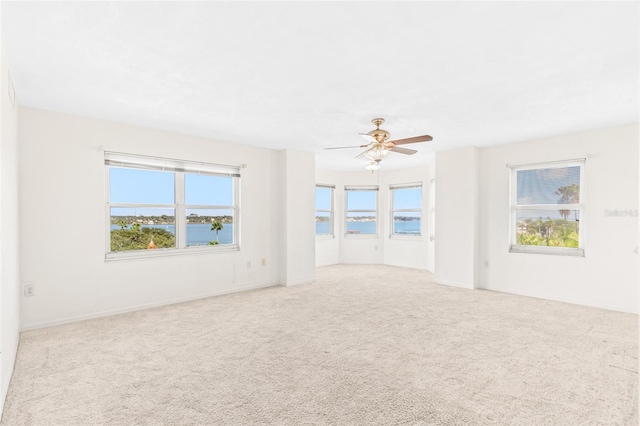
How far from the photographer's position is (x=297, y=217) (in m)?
5.98

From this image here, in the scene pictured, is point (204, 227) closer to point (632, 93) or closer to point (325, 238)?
point (325, 238)

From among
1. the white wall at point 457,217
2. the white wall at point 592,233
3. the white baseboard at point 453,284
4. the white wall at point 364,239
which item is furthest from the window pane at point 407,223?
the white wall at point 592,233

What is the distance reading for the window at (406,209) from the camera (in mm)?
7998

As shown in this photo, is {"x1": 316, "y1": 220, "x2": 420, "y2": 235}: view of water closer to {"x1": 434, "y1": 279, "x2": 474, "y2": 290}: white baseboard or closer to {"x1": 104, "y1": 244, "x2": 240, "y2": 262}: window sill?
{"x1": 434, "y1": 279, "x2": 474, "y2": 290}: white baseboard

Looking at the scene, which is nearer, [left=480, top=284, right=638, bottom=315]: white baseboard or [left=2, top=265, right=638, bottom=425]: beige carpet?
[left=2, top=265, right=638, bottom=425]: beige carpet

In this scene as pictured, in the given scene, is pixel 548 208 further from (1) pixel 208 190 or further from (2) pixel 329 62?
(1) pixel 208 190

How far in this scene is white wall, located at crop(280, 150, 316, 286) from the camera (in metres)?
5.85

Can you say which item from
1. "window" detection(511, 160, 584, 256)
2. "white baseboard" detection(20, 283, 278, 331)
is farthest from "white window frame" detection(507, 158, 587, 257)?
"white baseboard" detection(20, 283, 278, 331)

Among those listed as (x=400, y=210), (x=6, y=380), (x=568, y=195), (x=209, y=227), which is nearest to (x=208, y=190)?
(x=209, y=227)

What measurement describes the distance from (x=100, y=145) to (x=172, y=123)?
2.96 feet

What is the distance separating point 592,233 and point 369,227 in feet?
16.0

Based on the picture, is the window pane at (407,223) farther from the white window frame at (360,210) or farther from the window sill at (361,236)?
the window sill at (361,236)

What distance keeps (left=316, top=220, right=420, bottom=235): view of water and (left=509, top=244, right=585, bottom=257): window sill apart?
2785mm

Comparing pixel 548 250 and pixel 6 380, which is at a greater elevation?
pixel 548 250
